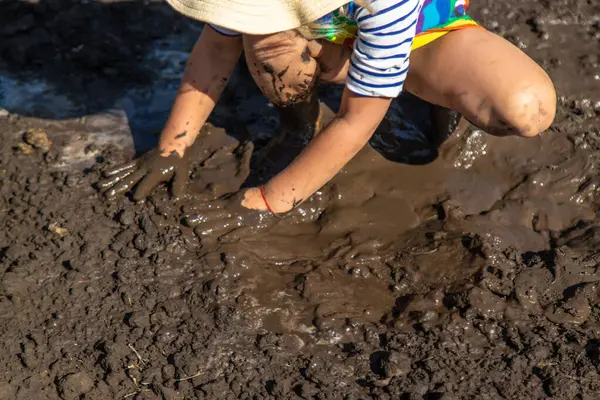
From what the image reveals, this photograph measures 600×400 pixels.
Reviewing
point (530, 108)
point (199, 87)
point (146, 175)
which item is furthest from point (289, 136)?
point (530, 108)

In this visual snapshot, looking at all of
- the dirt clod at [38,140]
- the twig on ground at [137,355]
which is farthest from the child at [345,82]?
the twig on ground at [137,355]

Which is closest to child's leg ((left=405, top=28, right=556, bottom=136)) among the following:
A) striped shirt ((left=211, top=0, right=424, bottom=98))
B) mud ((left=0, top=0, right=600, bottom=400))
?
striped shirt ((left=211, top=0, right=424, bottom=98))

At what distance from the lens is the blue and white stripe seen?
8.18 ft

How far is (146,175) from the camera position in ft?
9.92

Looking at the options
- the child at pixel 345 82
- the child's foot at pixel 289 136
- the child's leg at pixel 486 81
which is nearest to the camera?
the child at pixel 345 82

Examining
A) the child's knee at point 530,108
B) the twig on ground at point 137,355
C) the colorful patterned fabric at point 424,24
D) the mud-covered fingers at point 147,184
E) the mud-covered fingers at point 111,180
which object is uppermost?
the colorful patterned fabric at point 424,24

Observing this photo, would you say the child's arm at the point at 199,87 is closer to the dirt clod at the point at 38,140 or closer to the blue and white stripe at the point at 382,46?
the dirt clod at the point at 38,140

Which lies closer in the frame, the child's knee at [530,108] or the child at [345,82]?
the child at [345,82]

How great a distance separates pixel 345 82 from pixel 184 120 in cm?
65

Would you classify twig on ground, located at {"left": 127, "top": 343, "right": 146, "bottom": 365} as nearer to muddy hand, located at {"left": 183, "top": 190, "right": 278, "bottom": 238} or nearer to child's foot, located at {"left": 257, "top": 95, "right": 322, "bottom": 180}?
muddy hand, located at {"left": 183, "top": 190, "right": 278, "bottom": 238}

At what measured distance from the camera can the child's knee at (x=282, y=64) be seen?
2719 mm

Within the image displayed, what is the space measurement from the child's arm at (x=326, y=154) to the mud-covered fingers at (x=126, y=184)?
414mm

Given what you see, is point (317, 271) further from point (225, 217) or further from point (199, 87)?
point (199, 87)

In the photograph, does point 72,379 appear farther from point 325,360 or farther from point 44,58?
point 44,58
